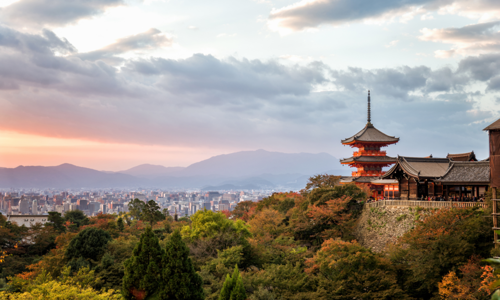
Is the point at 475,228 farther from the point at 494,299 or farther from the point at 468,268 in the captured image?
the point at 494,299

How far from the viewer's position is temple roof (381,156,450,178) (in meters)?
24.3

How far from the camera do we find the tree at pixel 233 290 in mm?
16516

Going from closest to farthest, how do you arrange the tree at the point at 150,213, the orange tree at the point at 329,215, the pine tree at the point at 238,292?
→ the pine tree at the point at 238,292, the orange tree at the point at 329,215, the tree at the point at 150,213

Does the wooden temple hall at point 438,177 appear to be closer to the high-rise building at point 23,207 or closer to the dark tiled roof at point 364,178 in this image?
the dark tiled roof at point 364,178

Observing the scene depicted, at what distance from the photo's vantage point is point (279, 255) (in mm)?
23406

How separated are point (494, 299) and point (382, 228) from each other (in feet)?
71.4

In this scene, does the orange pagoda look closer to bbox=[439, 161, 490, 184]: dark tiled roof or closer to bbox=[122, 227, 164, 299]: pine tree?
bbox=[439, 161, 490, 184]: dark tiled roof

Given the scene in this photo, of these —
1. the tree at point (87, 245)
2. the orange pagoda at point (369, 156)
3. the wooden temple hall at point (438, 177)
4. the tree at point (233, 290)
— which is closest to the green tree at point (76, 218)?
the tree at point (87, 245)

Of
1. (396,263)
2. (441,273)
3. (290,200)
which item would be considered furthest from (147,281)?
(290,200)

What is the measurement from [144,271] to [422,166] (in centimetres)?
1921

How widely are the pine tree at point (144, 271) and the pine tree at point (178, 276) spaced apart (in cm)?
46

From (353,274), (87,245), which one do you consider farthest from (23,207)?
(353,274)

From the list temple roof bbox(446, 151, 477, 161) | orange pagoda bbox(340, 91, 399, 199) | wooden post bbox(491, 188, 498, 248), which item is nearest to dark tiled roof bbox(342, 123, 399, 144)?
orange pagoda bbox(340, 91, 399, 199)

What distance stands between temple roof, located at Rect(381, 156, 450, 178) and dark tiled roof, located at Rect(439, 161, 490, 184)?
1089mm
